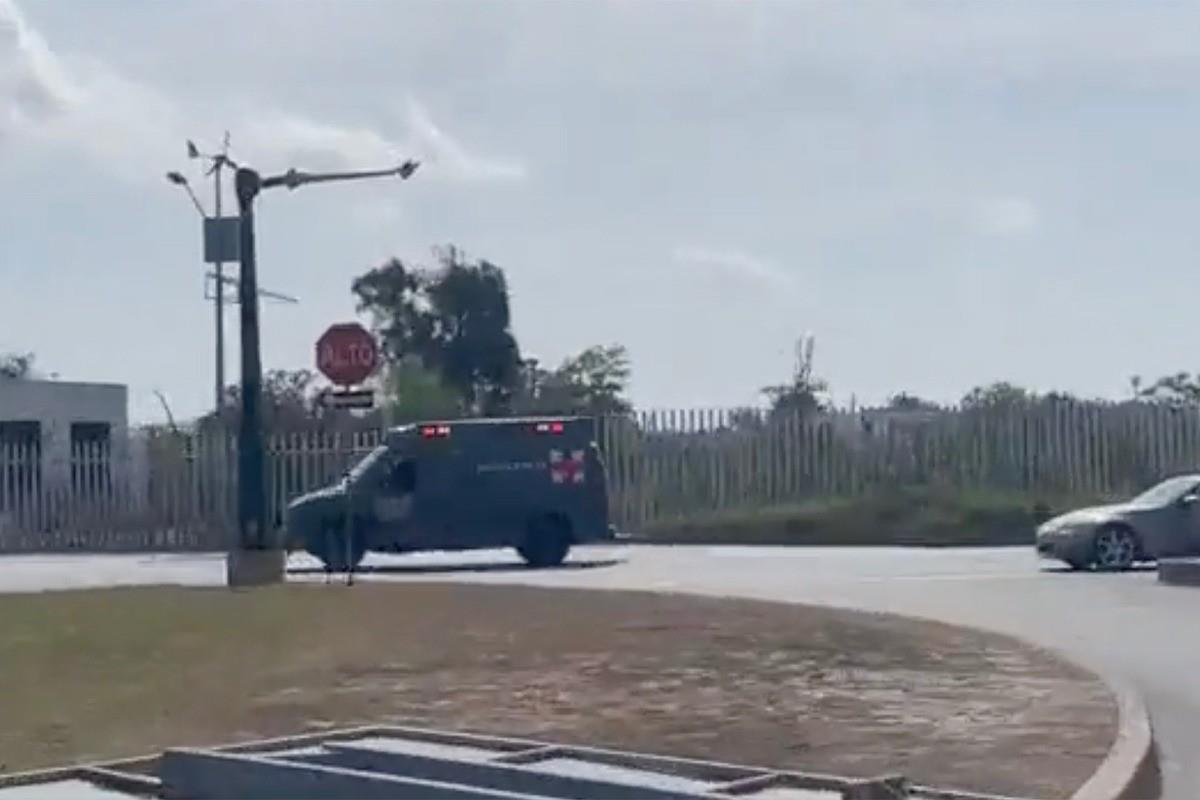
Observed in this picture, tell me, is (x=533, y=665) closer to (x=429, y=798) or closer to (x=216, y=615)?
(x=216, y=615)

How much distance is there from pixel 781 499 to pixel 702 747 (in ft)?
108

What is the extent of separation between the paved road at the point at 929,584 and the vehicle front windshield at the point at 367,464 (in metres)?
1.34

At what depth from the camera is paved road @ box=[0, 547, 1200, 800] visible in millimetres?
17375

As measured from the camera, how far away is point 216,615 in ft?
71.6

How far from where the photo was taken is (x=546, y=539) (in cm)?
3572

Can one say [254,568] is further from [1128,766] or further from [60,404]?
[60,404]

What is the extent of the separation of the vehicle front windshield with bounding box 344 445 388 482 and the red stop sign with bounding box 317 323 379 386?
522 centimetres

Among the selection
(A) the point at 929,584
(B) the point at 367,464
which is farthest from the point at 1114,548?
(B) the point at 367,464

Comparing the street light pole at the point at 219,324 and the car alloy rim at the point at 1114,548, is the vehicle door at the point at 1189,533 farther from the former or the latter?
the street light pole at the point at 219,324

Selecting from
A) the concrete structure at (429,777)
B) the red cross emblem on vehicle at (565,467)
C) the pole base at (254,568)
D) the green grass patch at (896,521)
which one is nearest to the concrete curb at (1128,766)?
the concrete structure at (429,777)

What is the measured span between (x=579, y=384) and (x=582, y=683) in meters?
61.7

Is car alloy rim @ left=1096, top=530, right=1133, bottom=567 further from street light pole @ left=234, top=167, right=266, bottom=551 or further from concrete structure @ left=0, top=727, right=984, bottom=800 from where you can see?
concrete structure @ left=0, top=727, right=984, bottom=800

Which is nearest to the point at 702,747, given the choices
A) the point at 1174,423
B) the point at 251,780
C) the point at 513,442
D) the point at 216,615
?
the point at 251,780

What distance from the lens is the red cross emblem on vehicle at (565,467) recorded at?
118ft
